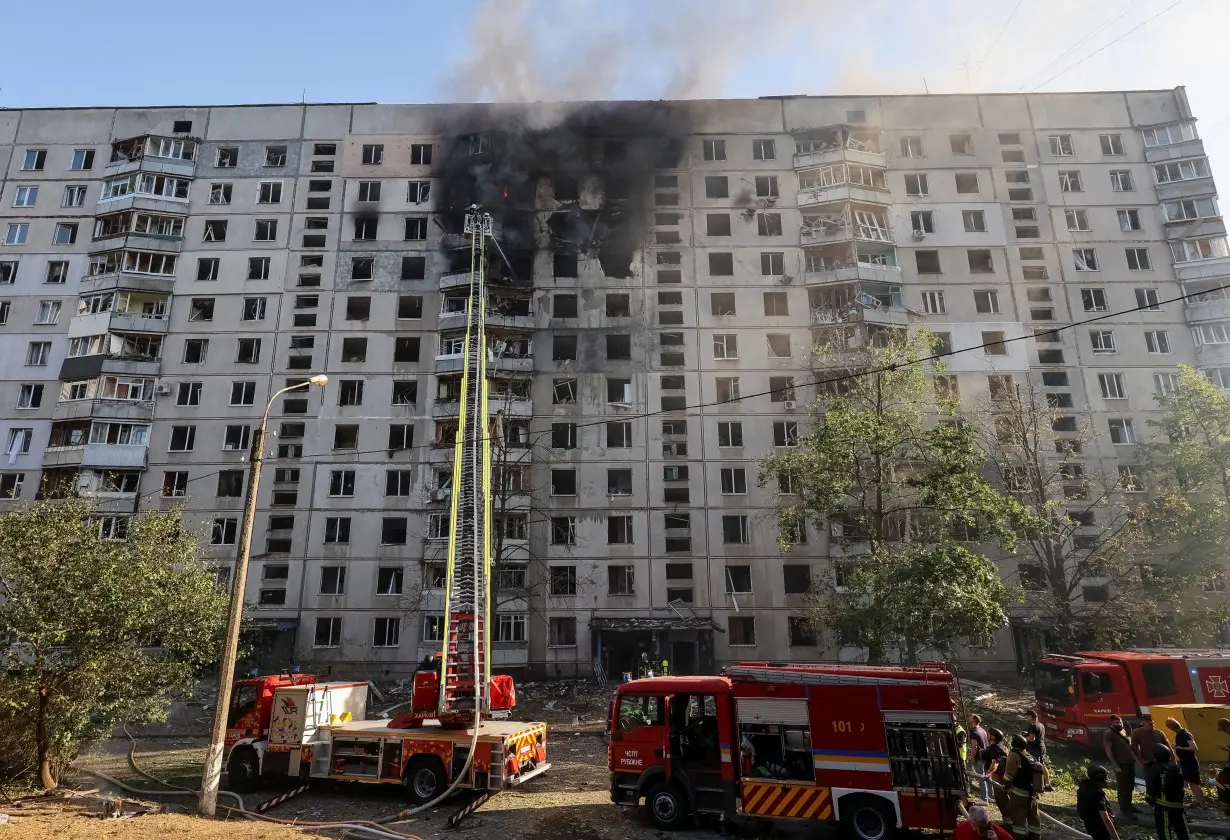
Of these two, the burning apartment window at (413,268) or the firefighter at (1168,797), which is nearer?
the firefighter at (1168,797)

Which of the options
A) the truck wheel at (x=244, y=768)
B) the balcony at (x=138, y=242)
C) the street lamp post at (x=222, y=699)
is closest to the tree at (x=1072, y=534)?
the street lamp post at (x=222, y=699)

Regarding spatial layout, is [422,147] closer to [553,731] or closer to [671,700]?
[553,731]

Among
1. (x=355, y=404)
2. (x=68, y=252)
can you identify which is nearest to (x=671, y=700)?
(x=355, y=404)

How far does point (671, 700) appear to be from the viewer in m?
14.0

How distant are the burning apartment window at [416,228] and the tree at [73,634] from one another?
94.1 feet

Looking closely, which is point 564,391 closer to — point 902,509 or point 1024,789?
point 902,509

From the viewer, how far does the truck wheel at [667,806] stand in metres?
13.4

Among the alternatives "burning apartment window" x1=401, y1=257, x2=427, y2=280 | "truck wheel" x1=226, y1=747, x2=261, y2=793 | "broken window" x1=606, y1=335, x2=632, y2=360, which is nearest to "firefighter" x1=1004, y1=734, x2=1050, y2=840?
"truck wheel" x1=226, y1=747, x2=261, y2=793

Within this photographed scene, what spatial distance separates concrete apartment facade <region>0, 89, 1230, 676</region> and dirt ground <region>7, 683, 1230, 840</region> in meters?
13.9

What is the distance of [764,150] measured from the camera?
4441cm

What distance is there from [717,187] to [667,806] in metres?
39.1

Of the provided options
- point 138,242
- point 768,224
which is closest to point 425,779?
point 768,224

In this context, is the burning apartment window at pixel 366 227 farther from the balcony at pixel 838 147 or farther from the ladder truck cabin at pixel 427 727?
the ladder truck cabin at pixel 427 727

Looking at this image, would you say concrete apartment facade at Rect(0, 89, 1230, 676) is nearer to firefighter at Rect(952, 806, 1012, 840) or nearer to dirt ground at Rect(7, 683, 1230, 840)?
dirt ground at Rect(7, 683, 1230, 840)
